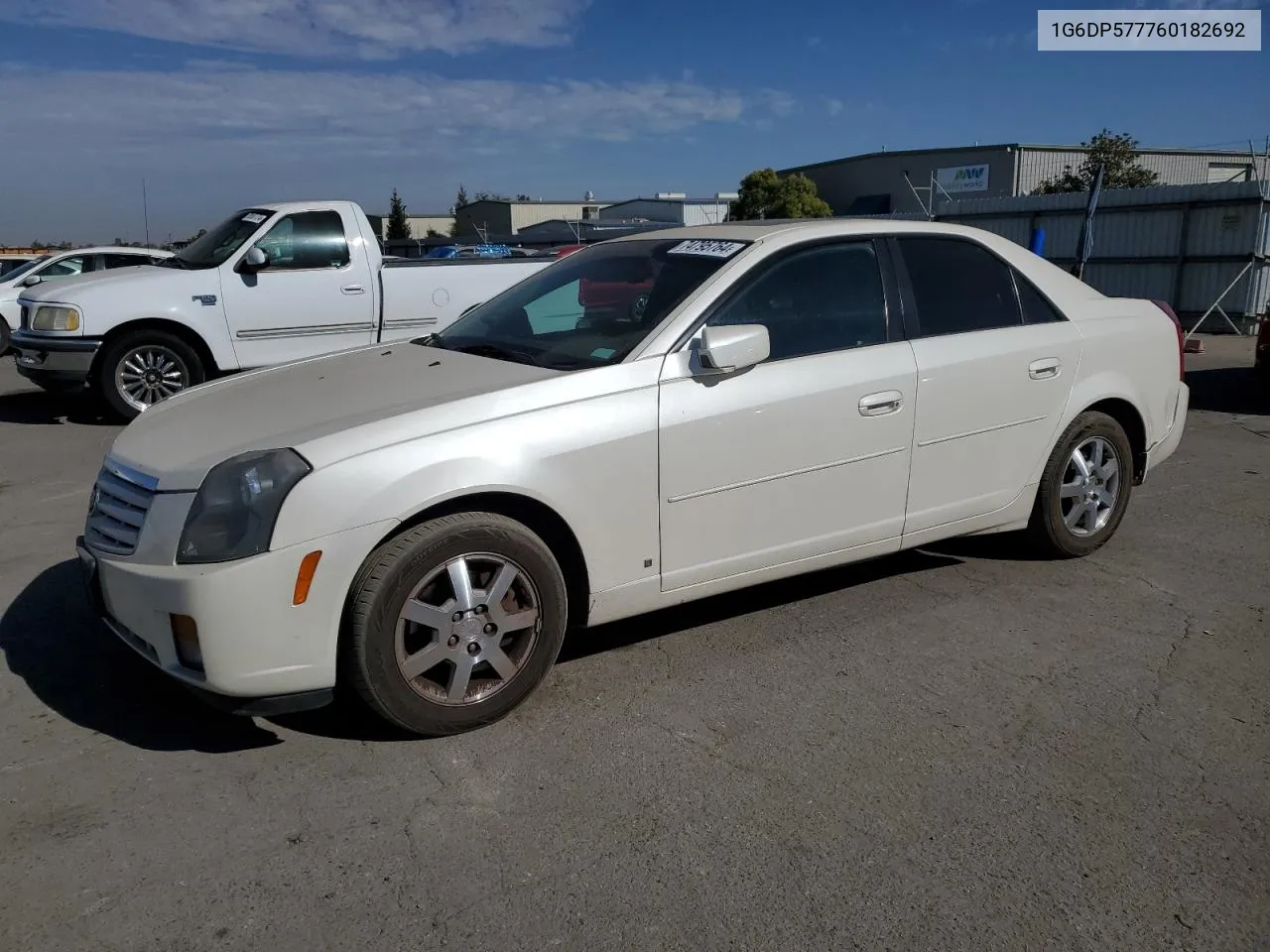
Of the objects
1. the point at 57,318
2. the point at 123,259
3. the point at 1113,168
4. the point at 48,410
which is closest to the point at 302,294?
the point at 57,318

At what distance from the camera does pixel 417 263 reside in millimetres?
9945

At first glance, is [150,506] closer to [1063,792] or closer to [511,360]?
[511,360]

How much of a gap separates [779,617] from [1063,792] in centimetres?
155

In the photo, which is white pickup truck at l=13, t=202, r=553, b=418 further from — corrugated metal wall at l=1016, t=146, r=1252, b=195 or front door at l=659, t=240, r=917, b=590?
corrugated metal wall at l=1016, t=146, r=1252, b=195

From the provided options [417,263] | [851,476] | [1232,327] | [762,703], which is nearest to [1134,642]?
[851,476]

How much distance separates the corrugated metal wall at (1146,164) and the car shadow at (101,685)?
164 feet

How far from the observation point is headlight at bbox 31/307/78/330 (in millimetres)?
8961

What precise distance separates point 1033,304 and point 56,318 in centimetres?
804

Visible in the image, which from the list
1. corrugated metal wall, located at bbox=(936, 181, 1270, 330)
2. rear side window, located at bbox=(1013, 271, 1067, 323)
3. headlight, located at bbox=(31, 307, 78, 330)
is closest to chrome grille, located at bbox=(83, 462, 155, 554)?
rear side window, located at bbox=(1013, 271, 1067, 323)

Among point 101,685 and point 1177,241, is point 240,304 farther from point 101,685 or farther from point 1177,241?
point 1177,241

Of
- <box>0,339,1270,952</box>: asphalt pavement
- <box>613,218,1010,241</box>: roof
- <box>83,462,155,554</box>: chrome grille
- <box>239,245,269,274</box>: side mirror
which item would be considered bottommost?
<box>0,339,1270,952</box>: asphalt pavement

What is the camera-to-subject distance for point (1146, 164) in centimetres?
4800

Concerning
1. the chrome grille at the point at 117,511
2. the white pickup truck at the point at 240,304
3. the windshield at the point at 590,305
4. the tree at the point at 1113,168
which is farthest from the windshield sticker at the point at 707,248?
the tree at the point at 1113,168

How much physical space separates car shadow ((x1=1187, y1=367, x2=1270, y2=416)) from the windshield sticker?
24.1 feet
